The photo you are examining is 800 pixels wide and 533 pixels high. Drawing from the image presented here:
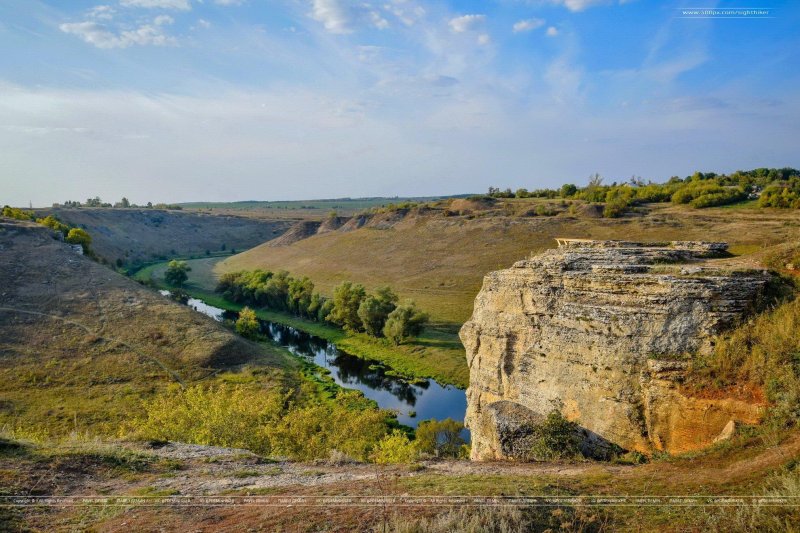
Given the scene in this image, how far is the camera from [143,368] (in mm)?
39219

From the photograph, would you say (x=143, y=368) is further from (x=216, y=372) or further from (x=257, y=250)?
(x=257, y=250)

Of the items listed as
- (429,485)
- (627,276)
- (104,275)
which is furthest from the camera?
(104,275)

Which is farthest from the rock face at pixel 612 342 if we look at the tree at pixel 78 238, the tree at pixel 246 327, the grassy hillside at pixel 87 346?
the tree at pixel 78 238

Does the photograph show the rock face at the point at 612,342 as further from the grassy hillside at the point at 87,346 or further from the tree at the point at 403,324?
the tree at the point at 403,324

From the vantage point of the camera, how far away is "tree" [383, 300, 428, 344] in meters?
49.3

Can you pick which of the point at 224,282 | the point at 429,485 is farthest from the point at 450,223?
the point at 429,485

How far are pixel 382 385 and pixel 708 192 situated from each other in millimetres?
59879

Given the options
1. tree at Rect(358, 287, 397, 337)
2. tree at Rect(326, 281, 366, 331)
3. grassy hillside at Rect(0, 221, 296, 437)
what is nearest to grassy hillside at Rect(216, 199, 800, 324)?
tree at Rect(358, 287, 397, 337)

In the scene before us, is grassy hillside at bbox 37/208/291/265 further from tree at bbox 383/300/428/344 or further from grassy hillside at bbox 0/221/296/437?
tree at bbox 383/300/428/344

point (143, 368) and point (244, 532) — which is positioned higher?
point (244, 532)

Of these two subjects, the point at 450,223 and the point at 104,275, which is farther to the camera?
the point at 450,223

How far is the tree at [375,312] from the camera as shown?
53.3 metres

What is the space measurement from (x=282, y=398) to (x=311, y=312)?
1124 inches

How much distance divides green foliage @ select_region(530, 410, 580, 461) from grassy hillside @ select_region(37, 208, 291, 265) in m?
108
